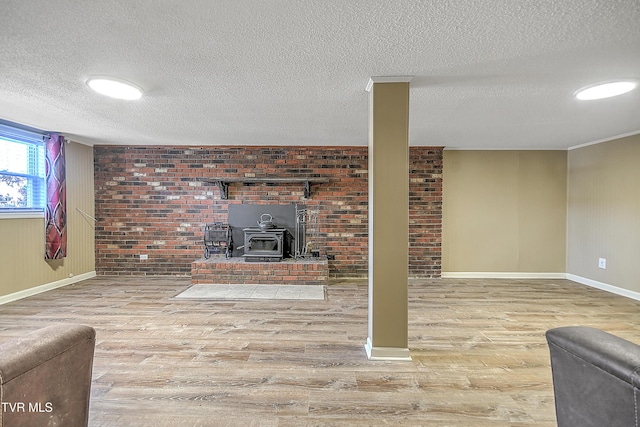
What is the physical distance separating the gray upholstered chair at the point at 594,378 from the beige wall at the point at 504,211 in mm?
3869

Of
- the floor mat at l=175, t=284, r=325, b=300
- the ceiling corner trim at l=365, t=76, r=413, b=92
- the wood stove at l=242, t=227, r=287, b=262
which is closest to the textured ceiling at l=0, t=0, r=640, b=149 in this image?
the ceiling corner trim at l=365, t=76, r=413, b=92

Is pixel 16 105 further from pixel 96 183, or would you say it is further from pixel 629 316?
pixel 629 316

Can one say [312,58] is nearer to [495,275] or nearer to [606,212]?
[495,275]

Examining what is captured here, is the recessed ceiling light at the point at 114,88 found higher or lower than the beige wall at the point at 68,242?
higher

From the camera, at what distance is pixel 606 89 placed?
7.62ft

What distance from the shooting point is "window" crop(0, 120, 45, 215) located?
3541mm

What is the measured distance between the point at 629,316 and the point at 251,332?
3.97m

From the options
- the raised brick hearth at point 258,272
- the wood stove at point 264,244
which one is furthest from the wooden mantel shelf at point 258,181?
the raised brick hearth at point 258,272

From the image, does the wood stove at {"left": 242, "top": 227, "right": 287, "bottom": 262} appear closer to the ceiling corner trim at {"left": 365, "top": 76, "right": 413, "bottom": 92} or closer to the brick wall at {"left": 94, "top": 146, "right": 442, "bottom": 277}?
the brick wall at {"left": 94, "top": 146, "right": 442, "bottom": 277}

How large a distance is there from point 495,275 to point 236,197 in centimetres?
451

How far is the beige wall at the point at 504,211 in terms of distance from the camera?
4.82 metres

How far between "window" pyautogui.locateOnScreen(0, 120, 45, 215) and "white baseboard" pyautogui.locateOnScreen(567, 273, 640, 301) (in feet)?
25.9

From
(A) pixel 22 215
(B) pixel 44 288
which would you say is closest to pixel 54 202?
(A) pixel 22 215

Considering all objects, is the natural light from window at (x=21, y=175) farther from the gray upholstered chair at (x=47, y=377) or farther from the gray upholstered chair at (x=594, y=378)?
the gray upholstered chair at (x=594, y=378)
